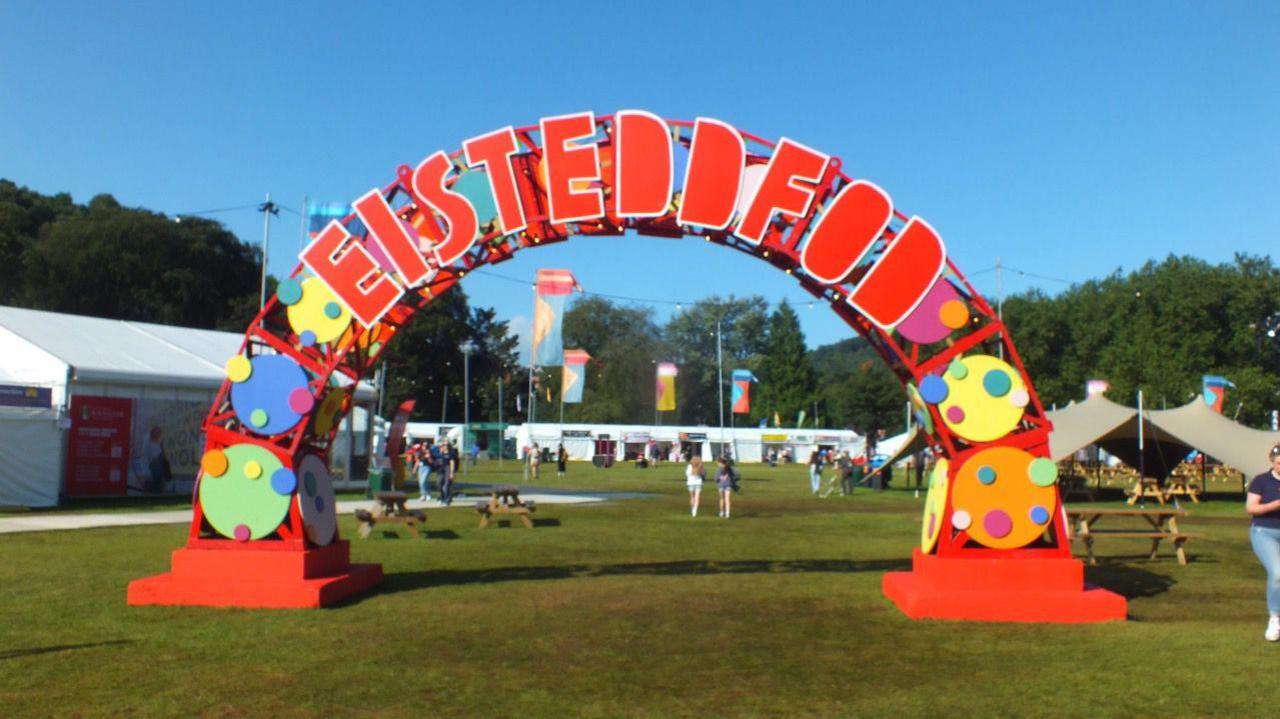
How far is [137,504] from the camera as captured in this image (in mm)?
23797

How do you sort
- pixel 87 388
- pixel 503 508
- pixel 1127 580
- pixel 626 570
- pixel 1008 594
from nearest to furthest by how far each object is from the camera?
pixel 1008 594
pixel 1127 580
pixel 626 570
pixel 503 508
pixel 87 388

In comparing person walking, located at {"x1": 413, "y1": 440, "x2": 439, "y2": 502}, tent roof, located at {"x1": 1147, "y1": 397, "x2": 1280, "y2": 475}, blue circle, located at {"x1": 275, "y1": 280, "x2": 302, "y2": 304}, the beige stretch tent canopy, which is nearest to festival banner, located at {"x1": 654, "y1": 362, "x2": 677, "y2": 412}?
the beige stretch tent canopy

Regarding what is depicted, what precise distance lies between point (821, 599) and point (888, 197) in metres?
4.31

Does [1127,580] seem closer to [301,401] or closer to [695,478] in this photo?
[301,401]

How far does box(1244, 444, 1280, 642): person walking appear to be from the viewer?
852cm

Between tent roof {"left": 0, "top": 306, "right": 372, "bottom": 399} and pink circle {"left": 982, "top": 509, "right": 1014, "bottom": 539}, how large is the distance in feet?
→ 68.9

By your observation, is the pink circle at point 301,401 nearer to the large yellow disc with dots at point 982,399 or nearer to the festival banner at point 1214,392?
the large yellow disc with dots at point 982,399

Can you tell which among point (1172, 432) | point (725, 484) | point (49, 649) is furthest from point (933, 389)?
point (1172, 432)

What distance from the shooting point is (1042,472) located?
1012cm

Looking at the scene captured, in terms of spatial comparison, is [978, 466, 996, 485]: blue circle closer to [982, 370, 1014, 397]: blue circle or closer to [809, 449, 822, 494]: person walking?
[982, 370, 1014, 397]: blue circle

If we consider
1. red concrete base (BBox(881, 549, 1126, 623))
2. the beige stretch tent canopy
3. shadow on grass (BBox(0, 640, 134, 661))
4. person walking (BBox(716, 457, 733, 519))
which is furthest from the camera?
the beige stretch tent canopy

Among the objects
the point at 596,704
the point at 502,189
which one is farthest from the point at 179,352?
the point at 596,704

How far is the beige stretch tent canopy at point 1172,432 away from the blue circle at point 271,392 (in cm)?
2052

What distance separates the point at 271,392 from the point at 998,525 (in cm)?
770
